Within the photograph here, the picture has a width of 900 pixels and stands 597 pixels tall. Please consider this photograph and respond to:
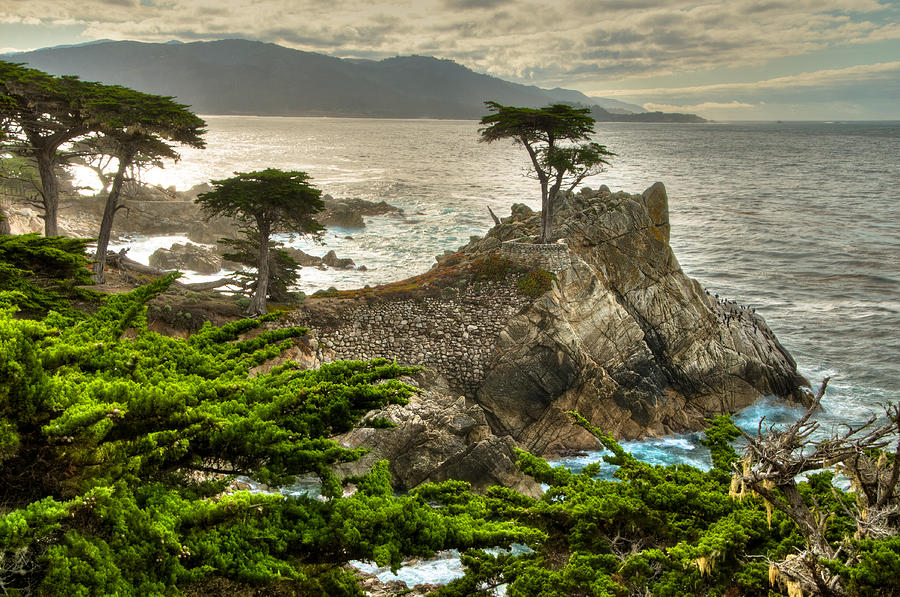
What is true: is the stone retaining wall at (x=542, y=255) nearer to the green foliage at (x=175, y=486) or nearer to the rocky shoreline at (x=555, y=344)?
the rocky shoreline at (x=555, y=344)

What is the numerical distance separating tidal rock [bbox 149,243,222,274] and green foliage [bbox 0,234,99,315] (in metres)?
24.2

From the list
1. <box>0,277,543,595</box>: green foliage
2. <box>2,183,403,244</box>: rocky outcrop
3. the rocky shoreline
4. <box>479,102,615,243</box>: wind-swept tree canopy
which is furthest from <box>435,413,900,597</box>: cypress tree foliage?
<box>2,183,403,244</box>: rocky outcrop

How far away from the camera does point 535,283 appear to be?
22016 millimetres

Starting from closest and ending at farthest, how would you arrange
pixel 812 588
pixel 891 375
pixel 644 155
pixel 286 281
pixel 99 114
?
pixel 812 588 < pixel 99 114 < pixel 286 281 < pixel 891 375 < pixel 644 155

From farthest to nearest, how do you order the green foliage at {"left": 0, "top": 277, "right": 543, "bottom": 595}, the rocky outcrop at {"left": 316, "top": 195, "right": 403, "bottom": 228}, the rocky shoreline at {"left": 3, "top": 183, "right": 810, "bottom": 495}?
the rocky outcrop at {"left": 316, "top": 195, "right": 403, "bottom": 228} → the rocky shoreline at {"left": 3, "top": 183, "right": 810, "bottom": 495} → the green foliage at {"left": 0, "top": 277, "right": 543, "bottom": 595}

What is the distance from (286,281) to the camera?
70.6 feet

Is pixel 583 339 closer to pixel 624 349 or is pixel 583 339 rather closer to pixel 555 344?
pixel 555 344

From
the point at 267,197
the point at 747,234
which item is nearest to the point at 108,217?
the point at 267,197

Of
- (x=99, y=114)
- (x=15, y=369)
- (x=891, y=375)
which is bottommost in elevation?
(x=891, y=375)

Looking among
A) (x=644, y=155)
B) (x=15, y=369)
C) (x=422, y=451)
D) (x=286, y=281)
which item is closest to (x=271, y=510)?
(x=15, y=369)

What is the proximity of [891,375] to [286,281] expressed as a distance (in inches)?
1054

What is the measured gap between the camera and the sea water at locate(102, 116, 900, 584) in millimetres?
26609

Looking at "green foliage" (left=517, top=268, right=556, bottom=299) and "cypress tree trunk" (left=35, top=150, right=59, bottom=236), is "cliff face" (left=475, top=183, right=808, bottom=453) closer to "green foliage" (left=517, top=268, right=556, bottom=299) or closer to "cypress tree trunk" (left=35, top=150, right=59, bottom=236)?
"green foliage" (left=517, top=268, right=556, bottom=299)

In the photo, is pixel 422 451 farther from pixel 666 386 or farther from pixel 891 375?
pixel 891 375
